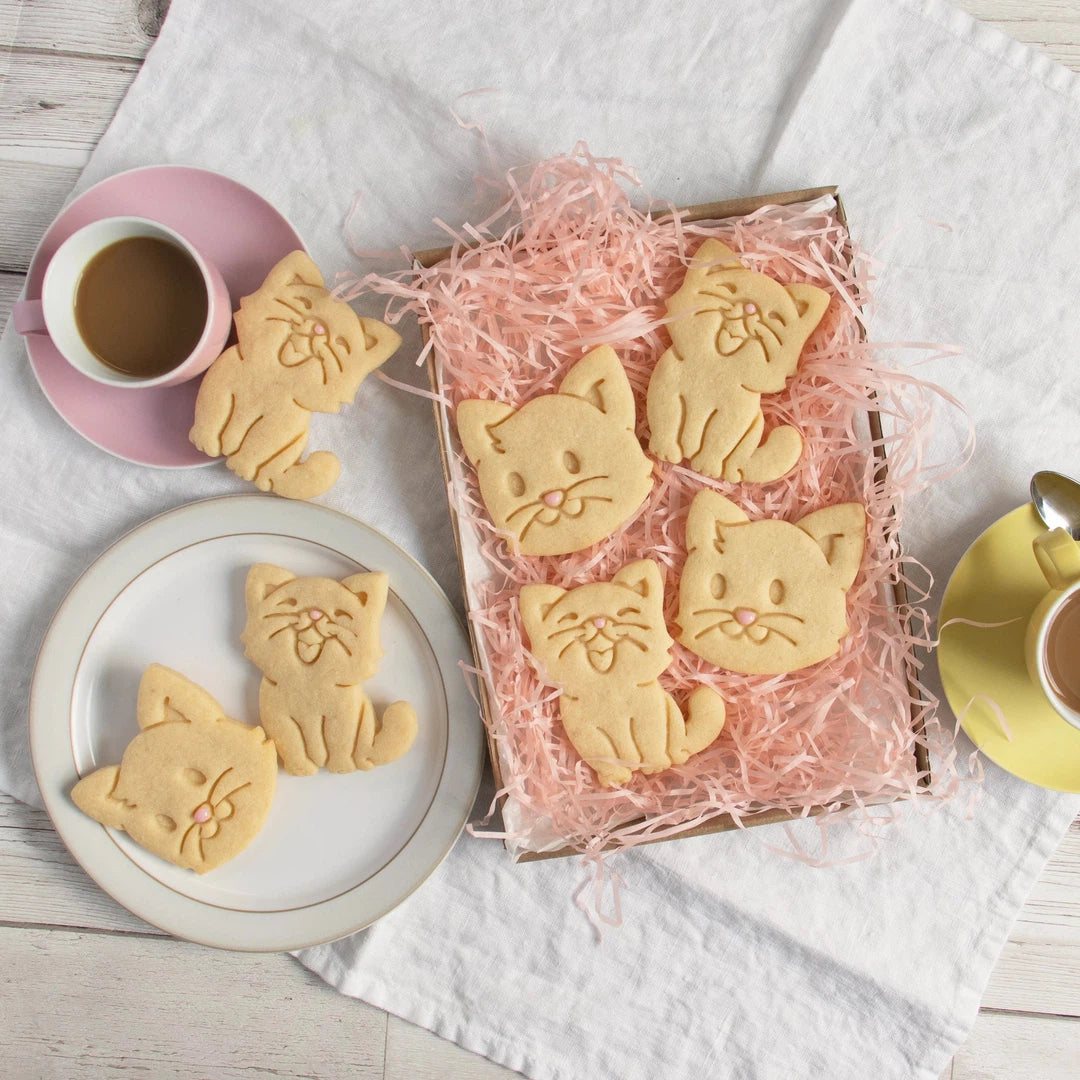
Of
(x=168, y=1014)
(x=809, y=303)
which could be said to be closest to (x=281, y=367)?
(x=809, y=303)

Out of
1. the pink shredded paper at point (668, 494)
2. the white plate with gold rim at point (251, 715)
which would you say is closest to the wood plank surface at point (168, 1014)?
the white plate with gold rim at point (251, 715)

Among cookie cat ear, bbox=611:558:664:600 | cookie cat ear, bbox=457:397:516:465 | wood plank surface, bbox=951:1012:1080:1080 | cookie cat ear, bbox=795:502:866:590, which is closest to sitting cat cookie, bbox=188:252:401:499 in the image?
cookie cat ear, bbox=457:397:516:465

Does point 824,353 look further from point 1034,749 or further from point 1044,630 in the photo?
point 1034,749

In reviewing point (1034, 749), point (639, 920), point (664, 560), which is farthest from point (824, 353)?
point (639, 920)

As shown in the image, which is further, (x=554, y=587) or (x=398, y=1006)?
(x=398, y=1006)

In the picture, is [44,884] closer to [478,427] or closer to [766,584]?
[478,427]
